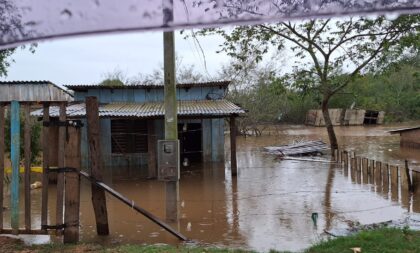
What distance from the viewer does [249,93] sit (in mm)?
34344

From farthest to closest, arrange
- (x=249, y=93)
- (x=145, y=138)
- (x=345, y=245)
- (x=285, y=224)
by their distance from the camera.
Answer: (x=249, y=93) < (x=145, y=138) < (x=285, y=224) < (x=345, y=245)

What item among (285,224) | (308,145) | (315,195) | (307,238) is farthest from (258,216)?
(308,145)

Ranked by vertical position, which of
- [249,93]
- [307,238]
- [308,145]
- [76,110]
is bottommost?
[307,238]

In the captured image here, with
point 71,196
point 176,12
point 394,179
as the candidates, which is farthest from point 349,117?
point 176,12

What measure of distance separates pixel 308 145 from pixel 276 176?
7313 mm

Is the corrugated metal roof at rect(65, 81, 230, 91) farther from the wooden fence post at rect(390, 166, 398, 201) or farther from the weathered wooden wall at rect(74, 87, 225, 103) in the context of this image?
the wooden fence post at rect(390, 166, 398, 201)

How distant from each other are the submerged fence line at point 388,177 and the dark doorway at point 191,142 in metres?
6.20

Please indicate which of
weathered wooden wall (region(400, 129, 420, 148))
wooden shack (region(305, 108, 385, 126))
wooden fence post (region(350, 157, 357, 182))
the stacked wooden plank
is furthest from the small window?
wooden shack (region(305, 108, 385, 126))

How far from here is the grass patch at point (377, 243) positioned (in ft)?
18.9

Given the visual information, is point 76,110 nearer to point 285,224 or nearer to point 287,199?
point 287,199

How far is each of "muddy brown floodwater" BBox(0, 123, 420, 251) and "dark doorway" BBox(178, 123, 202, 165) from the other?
1.51 metres

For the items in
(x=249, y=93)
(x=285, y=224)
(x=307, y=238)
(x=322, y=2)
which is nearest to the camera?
(x=322, y=2)

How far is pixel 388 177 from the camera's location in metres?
13.1

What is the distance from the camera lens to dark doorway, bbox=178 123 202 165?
63.8 feet
